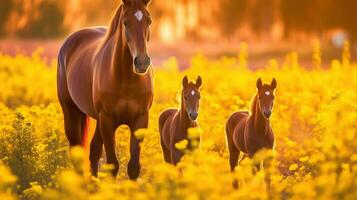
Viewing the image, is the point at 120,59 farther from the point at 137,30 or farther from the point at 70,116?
the point at 70,116

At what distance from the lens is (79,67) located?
30.5 ft

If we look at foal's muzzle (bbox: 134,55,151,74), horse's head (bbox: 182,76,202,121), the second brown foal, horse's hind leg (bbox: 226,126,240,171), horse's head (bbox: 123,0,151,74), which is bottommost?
horse's hind leg (bbox: 226,126,240,171)

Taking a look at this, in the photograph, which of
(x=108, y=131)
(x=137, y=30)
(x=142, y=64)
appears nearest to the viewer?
(x=142, y=64)

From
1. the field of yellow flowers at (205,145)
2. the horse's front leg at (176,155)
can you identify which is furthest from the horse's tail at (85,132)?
the horse's front leg at (176,155)

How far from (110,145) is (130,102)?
593 millimetres

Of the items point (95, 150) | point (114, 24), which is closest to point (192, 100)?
point (114, 24)

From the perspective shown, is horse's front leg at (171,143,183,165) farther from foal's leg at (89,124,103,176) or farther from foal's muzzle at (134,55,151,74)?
foal's muzzle at (134,55,151,74)

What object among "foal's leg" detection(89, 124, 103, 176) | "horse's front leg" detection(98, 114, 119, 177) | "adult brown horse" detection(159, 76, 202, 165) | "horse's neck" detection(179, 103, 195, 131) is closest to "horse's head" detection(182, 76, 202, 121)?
"adult brown horse" detection(159, 76, 202, 165)

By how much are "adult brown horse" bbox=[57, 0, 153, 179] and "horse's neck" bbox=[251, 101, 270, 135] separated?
151cm

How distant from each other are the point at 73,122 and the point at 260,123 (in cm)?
240

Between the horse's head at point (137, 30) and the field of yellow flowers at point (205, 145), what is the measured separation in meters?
0.66

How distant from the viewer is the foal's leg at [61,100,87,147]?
977cm

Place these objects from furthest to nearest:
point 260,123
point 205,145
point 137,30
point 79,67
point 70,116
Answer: point 70,116 < point 79,67 < point 260,123 < point 137,30 < point 205,145

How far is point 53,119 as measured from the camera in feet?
36.1
